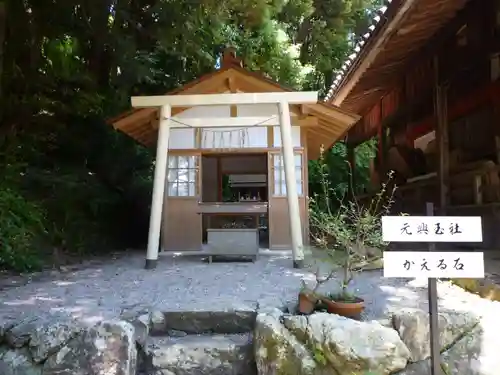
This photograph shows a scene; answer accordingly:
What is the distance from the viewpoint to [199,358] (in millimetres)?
3391

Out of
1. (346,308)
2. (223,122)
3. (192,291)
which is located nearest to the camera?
(346,308)

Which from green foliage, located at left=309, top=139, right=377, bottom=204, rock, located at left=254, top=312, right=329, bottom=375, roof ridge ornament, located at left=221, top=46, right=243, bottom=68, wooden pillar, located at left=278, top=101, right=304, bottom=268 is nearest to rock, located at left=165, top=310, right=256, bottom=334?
rock, located at left=254, top=312, right=329, bottom=375

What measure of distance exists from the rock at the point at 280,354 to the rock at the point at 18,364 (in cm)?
149

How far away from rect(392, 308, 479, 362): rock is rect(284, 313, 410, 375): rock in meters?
0.08

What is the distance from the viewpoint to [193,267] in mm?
6527

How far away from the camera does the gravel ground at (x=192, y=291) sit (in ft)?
12.9

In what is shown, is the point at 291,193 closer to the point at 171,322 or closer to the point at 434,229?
the point at 171,322

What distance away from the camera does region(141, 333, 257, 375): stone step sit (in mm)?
3357

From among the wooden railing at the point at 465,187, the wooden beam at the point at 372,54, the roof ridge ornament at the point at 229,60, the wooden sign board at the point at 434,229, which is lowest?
the wooden sign board at the point at 434,229

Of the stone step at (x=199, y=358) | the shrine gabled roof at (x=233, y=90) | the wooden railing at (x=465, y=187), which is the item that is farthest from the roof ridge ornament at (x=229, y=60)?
the stone step at (x=199, y=358)

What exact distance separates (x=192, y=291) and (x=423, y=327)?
226 cm

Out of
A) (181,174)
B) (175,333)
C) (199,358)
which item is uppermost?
(181,174)

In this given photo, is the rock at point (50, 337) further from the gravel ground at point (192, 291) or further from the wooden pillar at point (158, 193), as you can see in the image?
the wooden pillar at point (158, 193)

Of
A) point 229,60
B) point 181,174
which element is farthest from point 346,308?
point 229,60
